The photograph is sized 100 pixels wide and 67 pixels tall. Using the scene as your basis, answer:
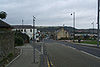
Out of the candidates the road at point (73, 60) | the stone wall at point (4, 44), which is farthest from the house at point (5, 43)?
the road at point (73, 60)

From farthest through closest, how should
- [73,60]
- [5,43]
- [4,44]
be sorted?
[73,60]
[5,43]
[4,44]

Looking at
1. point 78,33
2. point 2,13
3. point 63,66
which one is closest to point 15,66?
point 63,66

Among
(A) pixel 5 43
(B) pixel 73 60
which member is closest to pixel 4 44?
(A) pixel 5 43

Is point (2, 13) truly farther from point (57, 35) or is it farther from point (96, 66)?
point (57, 35)

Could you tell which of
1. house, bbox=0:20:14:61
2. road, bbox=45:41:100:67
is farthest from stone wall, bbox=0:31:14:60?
road, bbox=45:41:100:67

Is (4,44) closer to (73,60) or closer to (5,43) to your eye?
(5,43)

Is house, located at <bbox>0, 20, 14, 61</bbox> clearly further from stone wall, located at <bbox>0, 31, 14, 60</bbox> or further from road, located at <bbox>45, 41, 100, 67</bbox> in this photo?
road, located at <bbox>45, 41, 100, 67</bbox>

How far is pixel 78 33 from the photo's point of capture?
124188 millimetres

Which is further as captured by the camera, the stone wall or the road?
the stone wall

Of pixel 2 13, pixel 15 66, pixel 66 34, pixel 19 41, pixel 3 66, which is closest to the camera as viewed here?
pixel 3 66

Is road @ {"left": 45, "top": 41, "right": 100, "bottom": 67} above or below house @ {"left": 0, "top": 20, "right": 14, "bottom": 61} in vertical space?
below

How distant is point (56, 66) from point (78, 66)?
1.51m

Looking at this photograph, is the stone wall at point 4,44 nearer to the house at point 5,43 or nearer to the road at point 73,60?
the house at point 5,43

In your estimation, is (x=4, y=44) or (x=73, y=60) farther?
(x=73, y=60)
